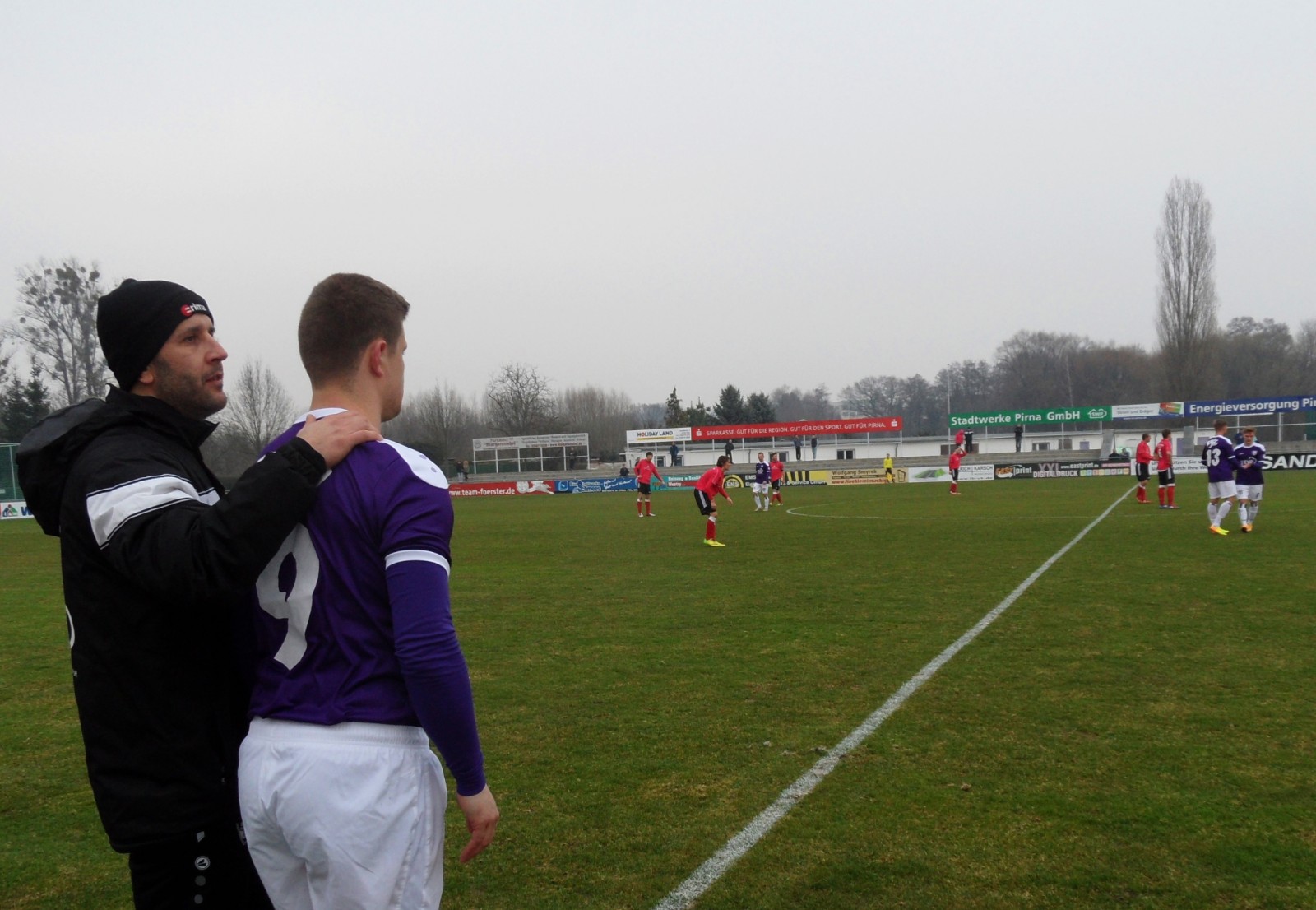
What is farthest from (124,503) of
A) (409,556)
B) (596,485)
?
(596,485)

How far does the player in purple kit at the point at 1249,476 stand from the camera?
17312mm

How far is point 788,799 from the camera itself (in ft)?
16.0

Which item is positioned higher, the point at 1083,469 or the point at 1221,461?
the point at 1221,461

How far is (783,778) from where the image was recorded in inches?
204

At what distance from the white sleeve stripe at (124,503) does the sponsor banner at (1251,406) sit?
58042 millimetres

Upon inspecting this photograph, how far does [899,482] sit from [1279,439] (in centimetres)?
2306

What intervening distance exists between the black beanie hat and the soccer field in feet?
9.12

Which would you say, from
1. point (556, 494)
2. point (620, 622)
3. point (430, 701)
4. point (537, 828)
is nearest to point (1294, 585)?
point (620, 622)

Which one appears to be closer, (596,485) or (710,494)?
(710,494)

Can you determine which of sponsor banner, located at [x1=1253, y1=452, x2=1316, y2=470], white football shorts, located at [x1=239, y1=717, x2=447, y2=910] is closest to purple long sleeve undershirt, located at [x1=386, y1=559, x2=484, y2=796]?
white football shorts, located at [x1=239, y1=717, x2=447, y2=910]

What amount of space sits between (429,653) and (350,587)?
0.25 m

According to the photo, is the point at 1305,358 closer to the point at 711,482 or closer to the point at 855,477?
the point at 855,477

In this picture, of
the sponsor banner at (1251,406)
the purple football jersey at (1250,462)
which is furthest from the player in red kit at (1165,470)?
the sponsor banner at (1251,406)

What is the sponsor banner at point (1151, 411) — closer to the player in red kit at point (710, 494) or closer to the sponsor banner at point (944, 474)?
the sponsor banner at point (944, 474)
